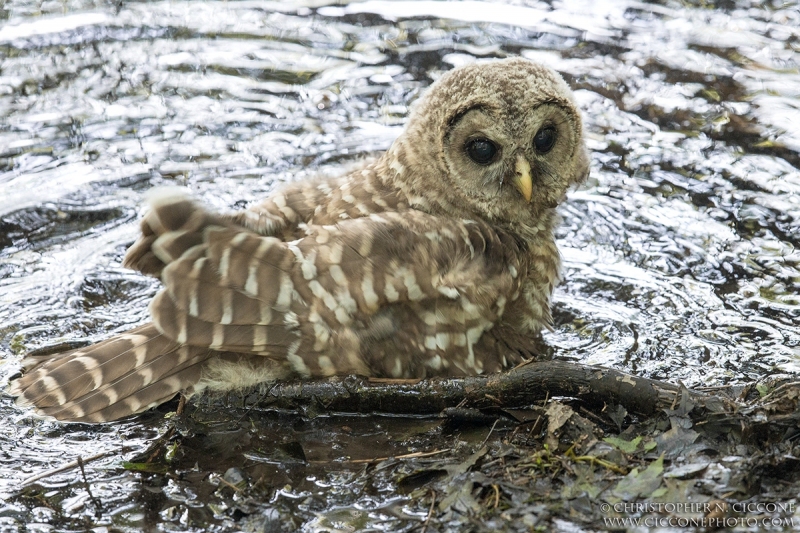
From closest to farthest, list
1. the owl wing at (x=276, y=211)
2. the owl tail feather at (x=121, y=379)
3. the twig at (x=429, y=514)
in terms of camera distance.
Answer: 1. the twig at (x=429, y=514)
2. the owl wing at (x=276, y=211)
3. the owl tail feather at (x=121, y=379)

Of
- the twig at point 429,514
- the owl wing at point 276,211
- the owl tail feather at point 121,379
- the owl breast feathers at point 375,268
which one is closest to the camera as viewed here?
the twig at point 429,514

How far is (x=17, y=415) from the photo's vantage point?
4.57 meters

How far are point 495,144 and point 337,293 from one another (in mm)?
1201

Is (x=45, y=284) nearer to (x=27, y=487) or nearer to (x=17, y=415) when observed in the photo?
(x=17, y=415)

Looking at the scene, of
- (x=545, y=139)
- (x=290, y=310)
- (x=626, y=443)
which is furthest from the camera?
(x=545, y=139)

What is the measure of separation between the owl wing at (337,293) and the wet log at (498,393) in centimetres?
12

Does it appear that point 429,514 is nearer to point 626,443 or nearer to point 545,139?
→ point 626,443

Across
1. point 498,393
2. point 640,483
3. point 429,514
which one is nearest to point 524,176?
point 498,393

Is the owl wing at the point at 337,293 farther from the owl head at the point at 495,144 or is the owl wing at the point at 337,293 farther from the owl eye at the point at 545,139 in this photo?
the owl eye at the point at 545,139

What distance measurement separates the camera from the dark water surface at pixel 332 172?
13.8 ft

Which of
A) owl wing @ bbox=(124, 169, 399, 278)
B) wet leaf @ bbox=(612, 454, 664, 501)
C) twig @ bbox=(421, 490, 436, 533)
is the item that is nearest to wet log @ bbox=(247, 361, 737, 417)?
wet leaf @ bbox=(612, 454, 664, 501)

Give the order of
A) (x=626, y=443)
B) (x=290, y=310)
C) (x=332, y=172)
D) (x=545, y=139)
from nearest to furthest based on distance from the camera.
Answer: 1. (x=626, y=443)
2. (x=290, y=310)
3. (x=545, y=139)
4. (x=332, y=172)

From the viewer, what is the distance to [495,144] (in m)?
4.80

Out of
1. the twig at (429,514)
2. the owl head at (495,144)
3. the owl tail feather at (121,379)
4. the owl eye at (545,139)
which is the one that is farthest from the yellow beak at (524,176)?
the owl tail feather at (121,379)
